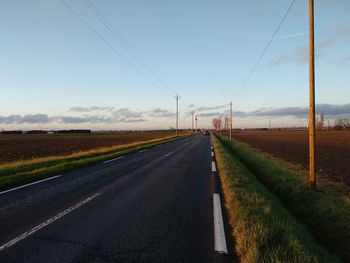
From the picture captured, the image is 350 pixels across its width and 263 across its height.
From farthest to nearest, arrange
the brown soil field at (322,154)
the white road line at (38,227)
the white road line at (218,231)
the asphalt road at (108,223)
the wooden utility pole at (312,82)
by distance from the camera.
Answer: the brown soil field at (322,154)
the wooden utility pole at (312,82)
the white road line at (38,227)
the white road line at (218,231)
the asphalt road at (108,223)

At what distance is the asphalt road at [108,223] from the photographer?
472 cm

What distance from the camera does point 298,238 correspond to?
5496 millimetres

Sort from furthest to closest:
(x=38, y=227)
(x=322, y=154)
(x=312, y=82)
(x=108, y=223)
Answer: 1. (x=322, y=154)
2. (x=312, y=82)
3. (x=108, y=223)
4. (x=38, y=227)

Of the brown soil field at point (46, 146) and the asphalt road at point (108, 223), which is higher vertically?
the asphalt road at point (108, 223)

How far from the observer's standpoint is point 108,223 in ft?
20.5

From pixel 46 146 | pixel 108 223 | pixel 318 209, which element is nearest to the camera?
pixel 108 223

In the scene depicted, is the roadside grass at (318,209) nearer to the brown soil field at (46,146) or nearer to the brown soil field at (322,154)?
the brown soil field at (322,154)

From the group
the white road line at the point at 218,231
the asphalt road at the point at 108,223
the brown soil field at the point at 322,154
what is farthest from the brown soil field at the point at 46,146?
the white road line at the point at 218,231

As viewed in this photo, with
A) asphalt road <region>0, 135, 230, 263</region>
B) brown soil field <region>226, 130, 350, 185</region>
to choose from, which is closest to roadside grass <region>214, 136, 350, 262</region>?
asphalt road <region>0, 135, 230, 263</region>

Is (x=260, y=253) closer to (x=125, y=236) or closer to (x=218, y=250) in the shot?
(x=218, y=250)

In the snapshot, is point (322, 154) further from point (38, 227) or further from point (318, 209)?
point (38, 227)

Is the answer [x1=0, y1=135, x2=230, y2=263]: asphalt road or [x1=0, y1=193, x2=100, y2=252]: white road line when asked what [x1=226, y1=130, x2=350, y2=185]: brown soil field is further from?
[x1=0, y1=193, x2=100, y2=252]: white road line

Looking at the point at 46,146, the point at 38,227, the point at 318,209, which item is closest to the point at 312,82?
the point at 318,209

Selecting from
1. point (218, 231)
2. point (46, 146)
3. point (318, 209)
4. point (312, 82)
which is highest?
point (312, 82)
